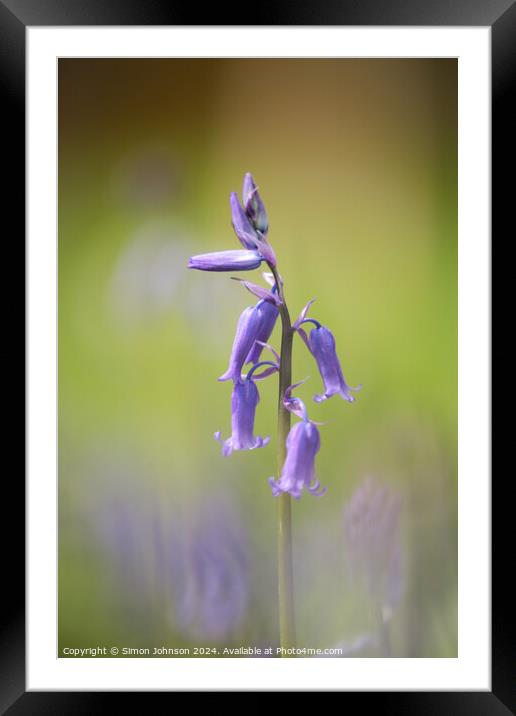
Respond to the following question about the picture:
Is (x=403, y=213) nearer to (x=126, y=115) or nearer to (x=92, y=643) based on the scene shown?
(x=126, y=115)

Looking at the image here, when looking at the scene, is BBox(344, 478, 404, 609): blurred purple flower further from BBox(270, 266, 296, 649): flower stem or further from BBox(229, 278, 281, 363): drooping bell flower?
BBox(229, 278, 281, 363): drooping bell flower

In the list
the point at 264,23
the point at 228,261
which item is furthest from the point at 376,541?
the point at 264,23

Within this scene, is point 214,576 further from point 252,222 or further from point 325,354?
point 252,222

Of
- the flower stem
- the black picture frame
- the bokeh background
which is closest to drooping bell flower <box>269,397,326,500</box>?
the flower stem

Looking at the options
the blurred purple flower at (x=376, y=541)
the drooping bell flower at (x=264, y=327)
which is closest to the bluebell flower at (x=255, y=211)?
the drooping bell flower at (x=264, y=327)

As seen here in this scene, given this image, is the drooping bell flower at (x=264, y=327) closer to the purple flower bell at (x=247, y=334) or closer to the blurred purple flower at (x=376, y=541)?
the purple flower bell at (x=247, y=334)

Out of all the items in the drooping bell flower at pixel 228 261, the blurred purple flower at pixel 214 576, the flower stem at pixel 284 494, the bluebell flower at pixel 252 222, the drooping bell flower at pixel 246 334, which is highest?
the bluebell flower at pixel 252 222
